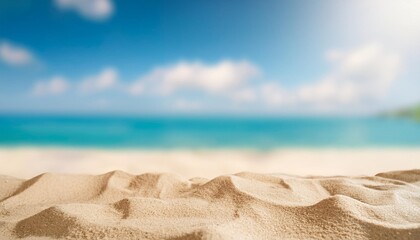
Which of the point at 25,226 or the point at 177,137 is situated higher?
the point at 177,137

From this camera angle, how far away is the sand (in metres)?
0.97

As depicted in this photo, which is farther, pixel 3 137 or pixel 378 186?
pixel 3 137

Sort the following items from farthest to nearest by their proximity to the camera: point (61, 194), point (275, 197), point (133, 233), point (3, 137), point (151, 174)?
point (3, 137) < point (151, 174) < point (61, 194) < point (275, 197) < point (133, 233)

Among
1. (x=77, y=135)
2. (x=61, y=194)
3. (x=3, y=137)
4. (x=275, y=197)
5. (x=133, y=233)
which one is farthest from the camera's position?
(x=77, y=135)

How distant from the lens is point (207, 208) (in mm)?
1178

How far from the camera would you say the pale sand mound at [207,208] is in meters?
0.97

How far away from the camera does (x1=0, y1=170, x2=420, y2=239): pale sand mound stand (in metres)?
0.97

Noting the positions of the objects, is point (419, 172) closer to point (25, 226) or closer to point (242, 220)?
point (242, 220)

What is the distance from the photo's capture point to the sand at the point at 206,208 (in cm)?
97

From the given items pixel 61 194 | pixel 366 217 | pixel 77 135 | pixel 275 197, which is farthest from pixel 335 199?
pixel 77 135

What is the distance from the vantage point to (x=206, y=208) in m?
1.18

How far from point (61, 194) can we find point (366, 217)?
1181 mm

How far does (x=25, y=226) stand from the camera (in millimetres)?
1052

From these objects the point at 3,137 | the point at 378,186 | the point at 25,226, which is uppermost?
the point at 3,137
